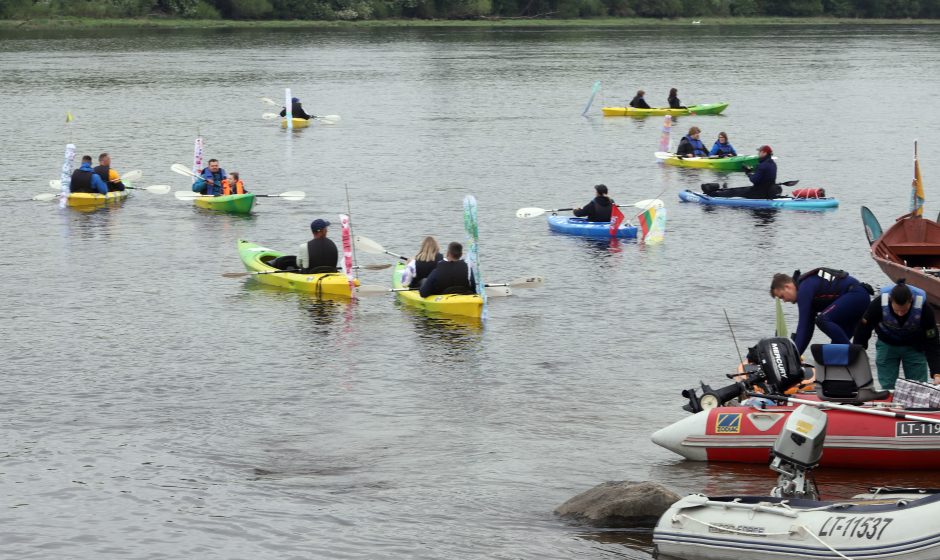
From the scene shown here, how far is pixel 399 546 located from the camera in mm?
14883

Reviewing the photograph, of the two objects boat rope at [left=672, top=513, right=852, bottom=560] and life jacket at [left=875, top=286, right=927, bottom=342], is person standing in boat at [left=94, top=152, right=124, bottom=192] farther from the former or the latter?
boat rope at [left=672, top=513, right=852, bottom=560]

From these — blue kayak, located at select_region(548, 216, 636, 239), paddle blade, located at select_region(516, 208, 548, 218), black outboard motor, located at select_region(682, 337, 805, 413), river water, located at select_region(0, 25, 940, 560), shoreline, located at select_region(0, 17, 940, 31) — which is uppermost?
shoreline, located at select_region(0, 17, 940, 31)

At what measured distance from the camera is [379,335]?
24.0 metres

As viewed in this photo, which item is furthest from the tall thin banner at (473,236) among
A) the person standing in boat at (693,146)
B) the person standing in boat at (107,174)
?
the person standing in boat at (693,146)

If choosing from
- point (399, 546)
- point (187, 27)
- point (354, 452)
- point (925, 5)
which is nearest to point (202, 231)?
point (354, 452)

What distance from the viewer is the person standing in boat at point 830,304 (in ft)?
56.8

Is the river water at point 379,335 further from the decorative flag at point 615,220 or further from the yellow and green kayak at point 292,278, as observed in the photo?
the decorative flag at point 615,220

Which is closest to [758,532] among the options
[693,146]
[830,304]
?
[830,304]

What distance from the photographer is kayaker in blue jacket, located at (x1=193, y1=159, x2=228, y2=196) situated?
37.5 meters

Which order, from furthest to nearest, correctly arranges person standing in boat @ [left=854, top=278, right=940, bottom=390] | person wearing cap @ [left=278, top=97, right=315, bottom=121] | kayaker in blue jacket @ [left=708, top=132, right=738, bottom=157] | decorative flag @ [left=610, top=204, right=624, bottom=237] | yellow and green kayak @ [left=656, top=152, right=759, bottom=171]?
person wearing cap @ [left=278, top=97, right=315, bottom=121], kayaker in blue jacket @ [left=708, top=132, right=738, bottom=157], yellow and green kayak @ [left=656, top=152, right=759, bottom=171], decorative flag @ [left=610, top=204, right=624, bottom=237], person standing in boat @ [left=854, top=278, right=940, bottom=390]

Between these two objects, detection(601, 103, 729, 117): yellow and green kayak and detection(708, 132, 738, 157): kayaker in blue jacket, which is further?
detection(601, 103, 729, 117): yellow and green kayak

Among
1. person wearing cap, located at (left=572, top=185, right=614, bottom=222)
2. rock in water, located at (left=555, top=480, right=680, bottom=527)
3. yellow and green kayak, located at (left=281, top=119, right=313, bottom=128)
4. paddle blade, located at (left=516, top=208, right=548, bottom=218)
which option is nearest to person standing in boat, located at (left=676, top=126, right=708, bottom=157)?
paddle blade, located at (left=516, top=208, right=548, bottom=218)

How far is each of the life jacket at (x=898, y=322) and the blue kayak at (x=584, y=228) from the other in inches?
635

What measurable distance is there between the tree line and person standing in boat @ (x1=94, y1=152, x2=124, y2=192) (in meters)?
76.9
